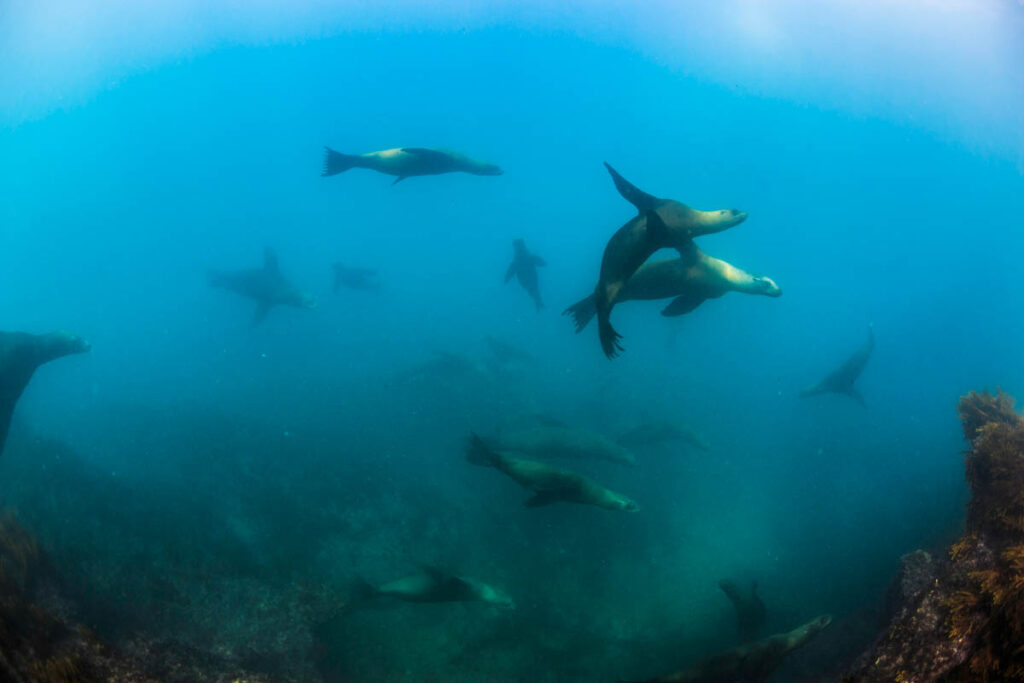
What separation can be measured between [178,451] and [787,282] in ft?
190

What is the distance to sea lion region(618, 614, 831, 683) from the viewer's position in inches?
206

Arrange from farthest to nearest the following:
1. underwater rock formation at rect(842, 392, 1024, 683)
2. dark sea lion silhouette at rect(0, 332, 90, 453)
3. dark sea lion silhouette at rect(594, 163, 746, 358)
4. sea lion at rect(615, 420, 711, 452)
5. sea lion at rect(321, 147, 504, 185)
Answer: sea lion at rect(615, 420, 711, 452) < dark sea lion silhouette at rect(0, 332, 90, 453) < sea lion at rect(321, 147, 504, 185) < dark sea lion silhouette at rect(594, 163, 746, 358) < underwater rock formation at rect(842, 392, 1024, 683)

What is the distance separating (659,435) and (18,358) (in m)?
13.8

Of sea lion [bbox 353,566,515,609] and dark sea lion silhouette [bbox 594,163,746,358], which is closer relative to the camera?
dark sea lion silhouette [bbox 594,163,746,358]

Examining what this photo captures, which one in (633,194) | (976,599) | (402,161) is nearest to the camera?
(976,599)

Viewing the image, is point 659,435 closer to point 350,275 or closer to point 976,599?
point 976,599

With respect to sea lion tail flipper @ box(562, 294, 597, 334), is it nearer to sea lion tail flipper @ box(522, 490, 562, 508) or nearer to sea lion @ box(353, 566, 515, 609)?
sea lion tail flipper @ box(522, 490, 562, 508)

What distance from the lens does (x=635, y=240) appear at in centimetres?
442

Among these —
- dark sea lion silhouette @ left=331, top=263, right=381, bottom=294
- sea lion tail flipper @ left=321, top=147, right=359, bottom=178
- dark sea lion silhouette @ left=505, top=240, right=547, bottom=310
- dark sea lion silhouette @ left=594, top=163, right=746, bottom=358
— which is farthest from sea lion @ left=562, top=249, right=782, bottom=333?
dark sea lion silhouette @ left=331, top=263, right=381, bottom=294

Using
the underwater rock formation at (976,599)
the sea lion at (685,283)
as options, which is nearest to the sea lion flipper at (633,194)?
the sea lion at (685,283)

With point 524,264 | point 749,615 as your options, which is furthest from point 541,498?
point 524,264

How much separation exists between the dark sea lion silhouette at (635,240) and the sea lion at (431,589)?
12.6ft

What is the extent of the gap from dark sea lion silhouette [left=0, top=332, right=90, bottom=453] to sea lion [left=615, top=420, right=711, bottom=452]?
12485 millimetres

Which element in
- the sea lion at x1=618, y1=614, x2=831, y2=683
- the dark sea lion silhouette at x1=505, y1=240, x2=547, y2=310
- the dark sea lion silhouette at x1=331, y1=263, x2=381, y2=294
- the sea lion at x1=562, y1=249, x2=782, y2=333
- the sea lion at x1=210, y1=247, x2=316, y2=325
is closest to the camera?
the sea lion at x1=618, y1=614, x2=831, y2=683
